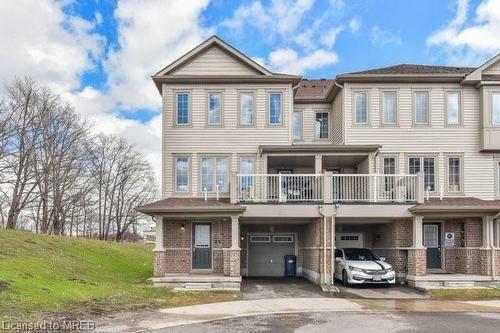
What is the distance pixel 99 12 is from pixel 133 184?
1561 inches

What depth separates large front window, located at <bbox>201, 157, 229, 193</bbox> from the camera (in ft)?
69.2

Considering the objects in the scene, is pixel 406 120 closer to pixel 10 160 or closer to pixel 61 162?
pixel 10 160

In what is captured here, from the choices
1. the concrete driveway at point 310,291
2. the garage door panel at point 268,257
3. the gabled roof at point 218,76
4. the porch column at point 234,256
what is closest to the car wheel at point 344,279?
the concrete driveway at point 310,291

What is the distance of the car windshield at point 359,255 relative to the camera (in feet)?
63.0

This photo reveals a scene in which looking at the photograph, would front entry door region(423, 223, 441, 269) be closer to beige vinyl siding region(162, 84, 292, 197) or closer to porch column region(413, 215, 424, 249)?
porch column region(413, 215, 424, 249)

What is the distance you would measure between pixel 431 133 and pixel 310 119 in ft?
17.6

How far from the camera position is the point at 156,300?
14.6 meters

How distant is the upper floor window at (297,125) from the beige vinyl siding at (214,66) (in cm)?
334

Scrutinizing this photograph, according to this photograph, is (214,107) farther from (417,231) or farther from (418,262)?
(418,262)

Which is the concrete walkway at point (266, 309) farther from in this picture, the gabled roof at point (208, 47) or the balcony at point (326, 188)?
the gabled roof at point (208, 47)

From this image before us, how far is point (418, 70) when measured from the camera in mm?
22359

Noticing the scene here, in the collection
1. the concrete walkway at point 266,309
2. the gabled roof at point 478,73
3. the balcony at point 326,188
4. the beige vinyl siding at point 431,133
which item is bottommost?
the concrete walkway at point 266,309

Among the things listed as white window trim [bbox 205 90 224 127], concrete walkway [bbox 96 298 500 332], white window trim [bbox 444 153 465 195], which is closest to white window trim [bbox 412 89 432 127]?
white window trim [bbox 444 153 465 195]

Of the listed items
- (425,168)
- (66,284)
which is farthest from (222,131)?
(66,284)
